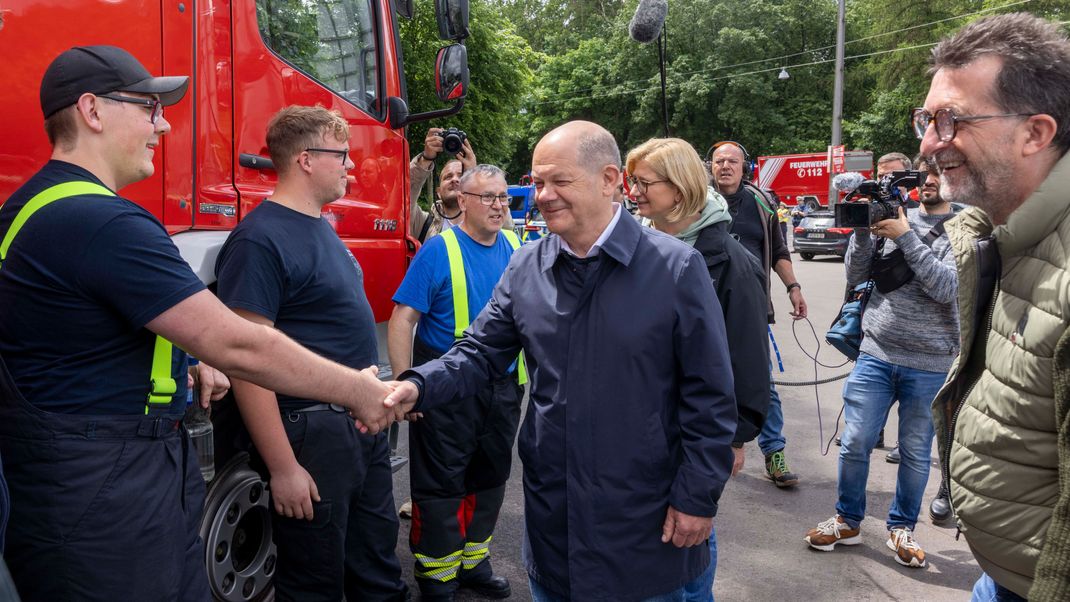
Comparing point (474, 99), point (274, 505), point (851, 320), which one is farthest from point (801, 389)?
point (474, 99)

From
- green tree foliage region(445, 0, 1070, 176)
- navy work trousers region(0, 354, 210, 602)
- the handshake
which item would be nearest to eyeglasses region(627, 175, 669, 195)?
the handshake

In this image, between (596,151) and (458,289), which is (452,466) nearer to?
(458,289)

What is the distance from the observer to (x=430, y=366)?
2715mm

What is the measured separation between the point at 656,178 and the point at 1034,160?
1.58 metres

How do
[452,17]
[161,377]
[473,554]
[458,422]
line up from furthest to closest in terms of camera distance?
1. [452,17]
2. [473,554]
3. [458,422]
4. [161,377]

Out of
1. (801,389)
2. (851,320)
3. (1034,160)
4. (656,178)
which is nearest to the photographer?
(1034,160)

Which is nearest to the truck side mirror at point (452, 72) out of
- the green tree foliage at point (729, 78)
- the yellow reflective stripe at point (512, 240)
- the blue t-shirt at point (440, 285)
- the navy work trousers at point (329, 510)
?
the yellow reflective stripe at point (512, 240)

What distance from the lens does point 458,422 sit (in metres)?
3.73

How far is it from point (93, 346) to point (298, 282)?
0.91 metres

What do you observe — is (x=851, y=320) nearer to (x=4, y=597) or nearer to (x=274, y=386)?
(x=274, y=386)

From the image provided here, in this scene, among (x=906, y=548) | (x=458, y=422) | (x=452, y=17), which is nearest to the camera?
(x=458, y=422)

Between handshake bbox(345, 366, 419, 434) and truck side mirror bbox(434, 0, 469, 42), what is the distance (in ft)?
8.02

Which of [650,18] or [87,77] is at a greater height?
[650,18]

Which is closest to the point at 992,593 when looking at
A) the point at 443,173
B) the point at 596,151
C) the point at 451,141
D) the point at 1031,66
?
the point at 1031,66
